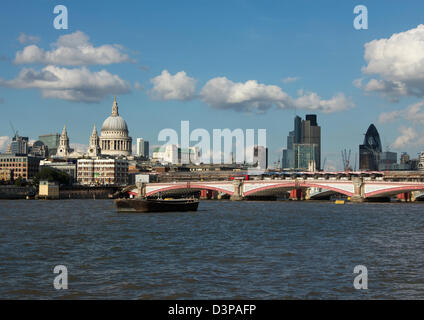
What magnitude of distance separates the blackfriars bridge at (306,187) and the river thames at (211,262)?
5338cm

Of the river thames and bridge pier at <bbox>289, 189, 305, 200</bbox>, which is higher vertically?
the river thames

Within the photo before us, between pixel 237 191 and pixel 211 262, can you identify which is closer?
pixel 211 262

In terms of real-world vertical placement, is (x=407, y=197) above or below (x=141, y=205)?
below

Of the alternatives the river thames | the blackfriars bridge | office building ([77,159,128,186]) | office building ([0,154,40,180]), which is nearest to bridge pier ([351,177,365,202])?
the blackfriars bridge

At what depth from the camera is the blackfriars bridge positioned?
95.2m

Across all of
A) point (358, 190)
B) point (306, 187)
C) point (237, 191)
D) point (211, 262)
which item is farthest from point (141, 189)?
point (211, 262)

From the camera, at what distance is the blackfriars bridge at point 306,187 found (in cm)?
9518

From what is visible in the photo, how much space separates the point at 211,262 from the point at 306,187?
3576 inches

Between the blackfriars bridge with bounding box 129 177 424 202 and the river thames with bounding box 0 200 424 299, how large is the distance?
53380 millimetres

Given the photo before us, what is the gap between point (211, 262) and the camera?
27.2 metres

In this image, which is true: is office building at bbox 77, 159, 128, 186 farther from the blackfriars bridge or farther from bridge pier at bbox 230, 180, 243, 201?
bridge pier at bbox 230, 180, 243, 201

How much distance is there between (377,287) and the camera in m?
21.3

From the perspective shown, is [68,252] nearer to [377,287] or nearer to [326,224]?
[377,287]

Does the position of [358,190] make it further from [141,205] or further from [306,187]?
[141,205]
